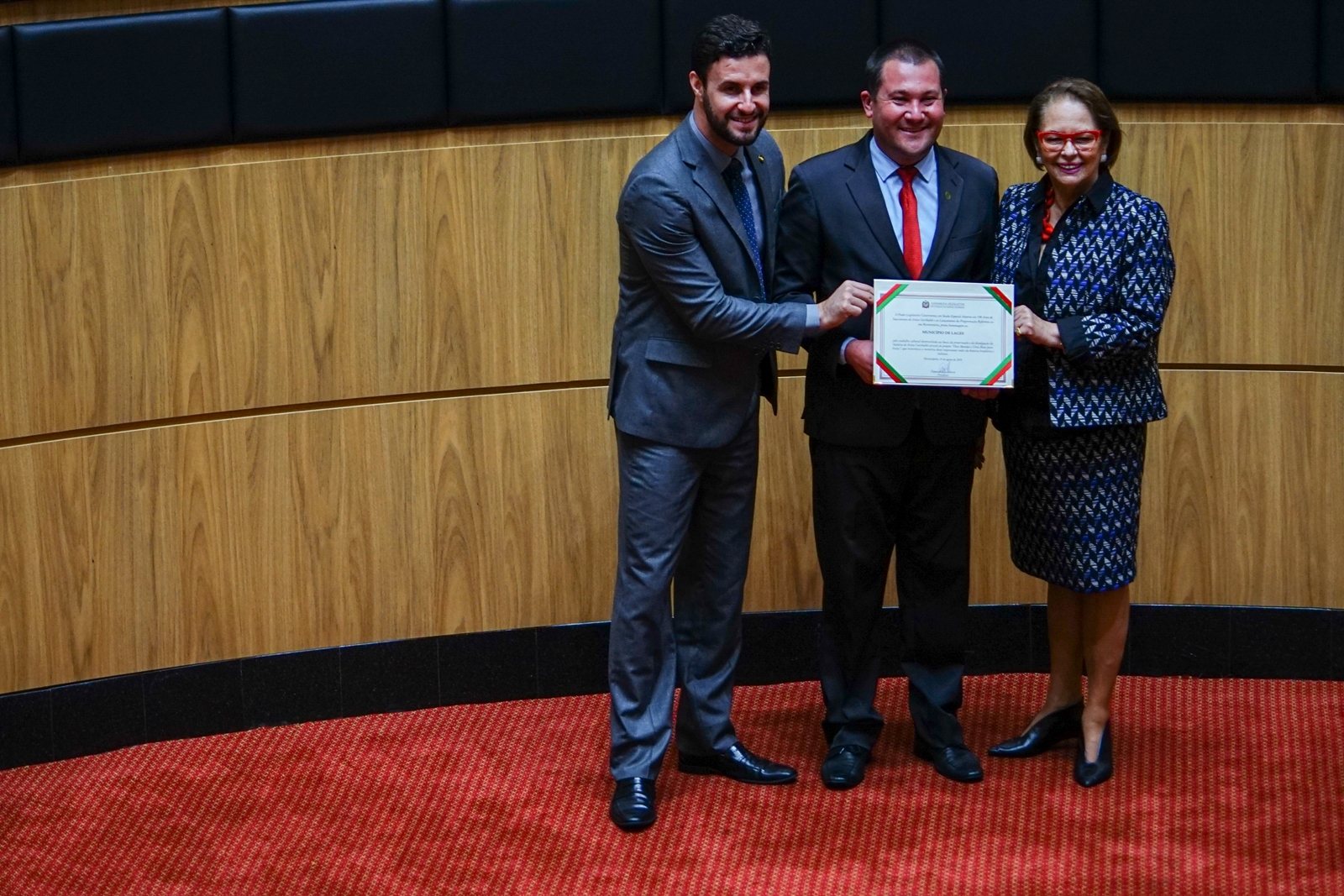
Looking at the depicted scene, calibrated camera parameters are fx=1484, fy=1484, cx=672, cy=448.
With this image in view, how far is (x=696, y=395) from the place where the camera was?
2.82 metres

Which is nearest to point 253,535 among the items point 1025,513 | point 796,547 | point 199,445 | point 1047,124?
point 199,445

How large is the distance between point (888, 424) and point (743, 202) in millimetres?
512

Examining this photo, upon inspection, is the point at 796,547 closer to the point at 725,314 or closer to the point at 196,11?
the point at 725,314

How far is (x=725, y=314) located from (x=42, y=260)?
154cm

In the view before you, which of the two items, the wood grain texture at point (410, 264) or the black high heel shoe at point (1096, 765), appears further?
the wood grain texture at point (410, 264)

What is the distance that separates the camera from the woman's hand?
2.75 m

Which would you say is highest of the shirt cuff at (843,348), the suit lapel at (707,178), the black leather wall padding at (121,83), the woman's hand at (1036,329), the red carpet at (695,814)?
the black leather wall padding at (121,83)

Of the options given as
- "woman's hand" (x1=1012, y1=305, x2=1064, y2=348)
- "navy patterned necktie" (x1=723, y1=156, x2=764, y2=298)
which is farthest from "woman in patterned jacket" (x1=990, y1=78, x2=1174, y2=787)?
"navy patterned necktie" (x1=723, y1=156, x2=764, y2=298)

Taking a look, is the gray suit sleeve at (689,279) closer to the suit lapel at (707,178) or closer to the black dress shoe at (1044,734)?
the suit lapel at (707,178)

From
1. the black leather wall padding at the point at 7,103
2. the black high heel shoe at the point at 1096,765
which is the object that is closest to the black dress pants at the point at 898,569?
the black high heel shoe at the point at 1096,765

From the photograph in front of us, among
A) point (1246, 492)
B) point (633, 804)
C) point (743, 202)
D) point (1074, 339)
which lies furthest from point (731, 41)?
point (1246, 492)

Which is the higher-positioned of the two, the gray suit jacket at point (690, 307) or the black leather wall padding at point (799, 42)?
the black leather wall padding at point (799, 42)

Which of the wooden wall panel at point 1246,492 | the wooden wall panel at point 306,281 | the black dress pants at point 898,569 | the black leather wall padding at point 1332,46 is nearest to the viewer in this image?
the black dress pants at point 898,569

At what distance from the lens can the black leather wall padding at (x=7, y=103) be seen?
3117 millimetres
